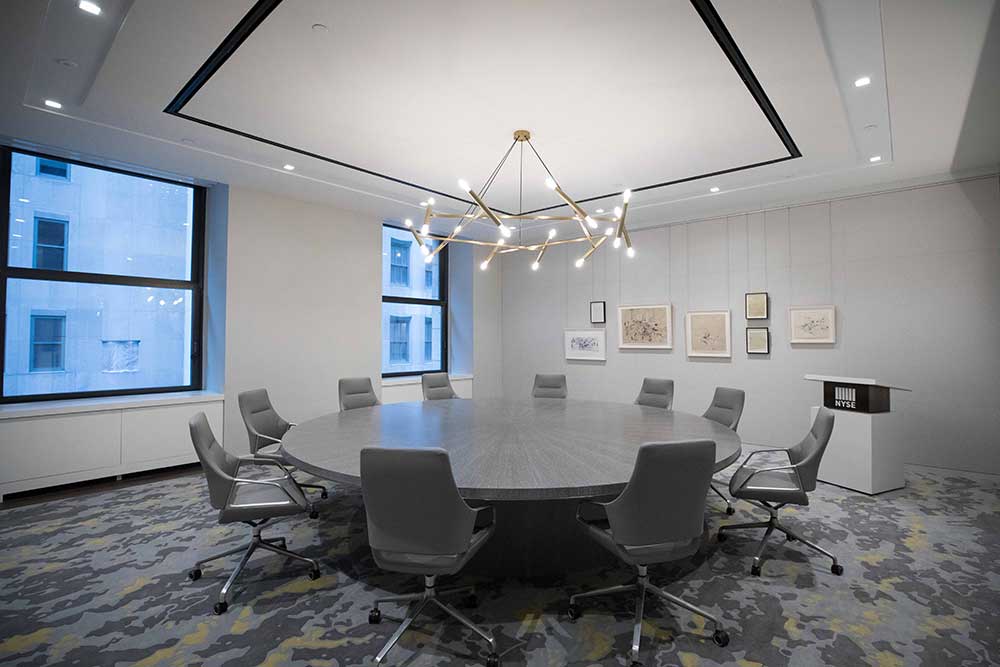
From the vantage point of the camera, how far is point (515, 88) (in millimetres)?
3402

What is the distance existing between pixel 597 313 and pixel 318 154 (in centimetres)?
477

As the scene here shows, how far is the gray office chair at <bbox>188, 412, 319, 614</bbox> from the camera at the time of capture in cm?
262

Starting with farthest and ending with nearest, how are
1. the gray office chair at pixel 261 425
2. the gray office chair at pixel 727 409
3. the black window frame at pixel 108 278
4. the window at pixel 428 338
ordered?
the window at pixel 428 338
the black window frame at pixel 108 278
the gray office chair at pixel 727 409
the gray office chair at pixel 261 425

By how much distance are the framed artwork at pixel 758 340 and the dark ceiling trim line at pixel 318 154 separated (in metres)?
2.26

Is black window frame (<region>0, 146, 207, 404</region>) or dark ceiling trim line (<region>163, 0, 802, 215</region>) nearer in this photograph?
dark ceiling trim line (<region>163, 0, 802, 215</region>)

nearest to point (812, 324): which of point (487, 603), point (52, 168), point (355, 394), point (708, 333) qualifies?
point (708, 333)

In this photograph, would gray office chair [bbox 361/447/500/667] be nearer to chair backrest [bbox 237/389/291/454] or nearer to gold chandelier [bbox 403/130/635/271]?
gold chandelier [bbox 403/130/635/271]

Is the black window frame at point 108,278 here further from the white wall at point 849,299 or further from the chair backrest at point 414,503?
the white wall at point 849,299

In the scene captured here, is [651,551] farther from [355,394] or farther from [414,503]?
[355,394]

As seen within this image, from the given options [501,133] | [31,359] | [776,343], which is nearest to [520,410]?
[501,133]

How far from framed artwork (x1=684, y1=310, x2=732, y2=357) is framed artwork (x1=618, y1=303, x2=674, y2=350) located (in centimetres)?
29

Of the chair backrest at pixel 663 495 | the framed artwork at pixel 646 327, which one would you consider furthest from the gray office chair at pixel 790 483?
the framed artwork at pixel 646 327

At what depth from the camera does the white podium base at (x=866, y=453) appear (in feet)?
14.4

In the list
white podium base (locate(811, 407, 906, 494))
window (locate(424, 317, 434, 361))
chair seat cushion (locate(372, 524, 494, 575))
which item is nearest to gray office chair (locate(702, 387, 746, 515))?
white podium base (locate(811, 407, 906, 494))
